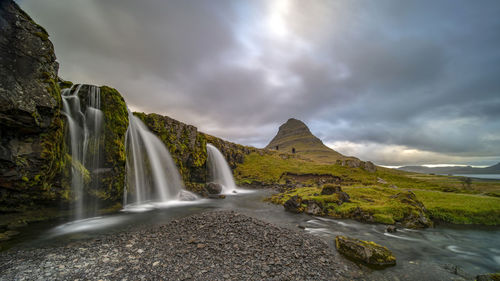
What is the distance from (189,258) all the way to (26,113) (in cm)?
1742

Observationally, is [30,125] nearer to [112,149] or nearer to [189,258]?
[112,149]

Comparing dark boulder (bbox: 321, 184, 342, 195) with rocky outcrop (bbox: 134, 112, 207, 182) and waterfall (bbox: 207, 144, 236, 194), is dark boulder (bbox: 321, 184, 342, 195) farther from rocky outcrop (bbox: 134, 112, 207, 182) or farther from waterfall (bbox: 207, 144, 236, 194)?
waterfall (bbox: 207, 144, 236, 194)

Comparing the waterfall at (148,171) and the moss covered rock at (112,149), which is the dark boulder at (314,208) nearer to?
the waterfall at (148,171)

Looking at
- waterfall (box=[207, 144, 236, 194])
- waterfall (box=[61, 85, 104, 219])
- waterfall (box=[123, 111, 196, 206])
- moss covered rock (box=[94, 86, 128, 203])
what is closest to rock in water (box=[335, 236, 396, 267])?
waterfall (box=[61, 85, 104, 219])

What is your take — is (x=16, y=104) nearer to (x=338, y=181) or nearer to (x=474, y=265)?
(x=474, y=265)

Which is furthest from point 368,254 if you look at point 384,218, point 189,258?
point 384,218

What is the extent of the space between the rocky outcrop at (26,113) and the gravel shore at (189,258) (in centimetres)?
768

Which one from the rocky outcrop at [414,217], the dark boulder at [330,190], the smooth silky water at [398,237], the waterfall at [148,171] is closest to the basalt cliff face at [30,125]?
the smooth silky water at [398,237]

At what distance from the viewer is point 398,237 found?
16391mm

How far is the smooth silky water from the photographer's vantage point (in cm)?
1162

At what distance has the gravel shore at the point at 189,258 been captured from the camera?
347 inches

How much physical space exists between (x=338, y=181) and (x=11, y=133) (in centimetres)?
6790

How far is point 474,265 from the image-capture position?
12320 millimetres

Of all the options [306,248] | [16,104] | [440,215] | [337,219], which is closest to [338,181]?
[440,215]
